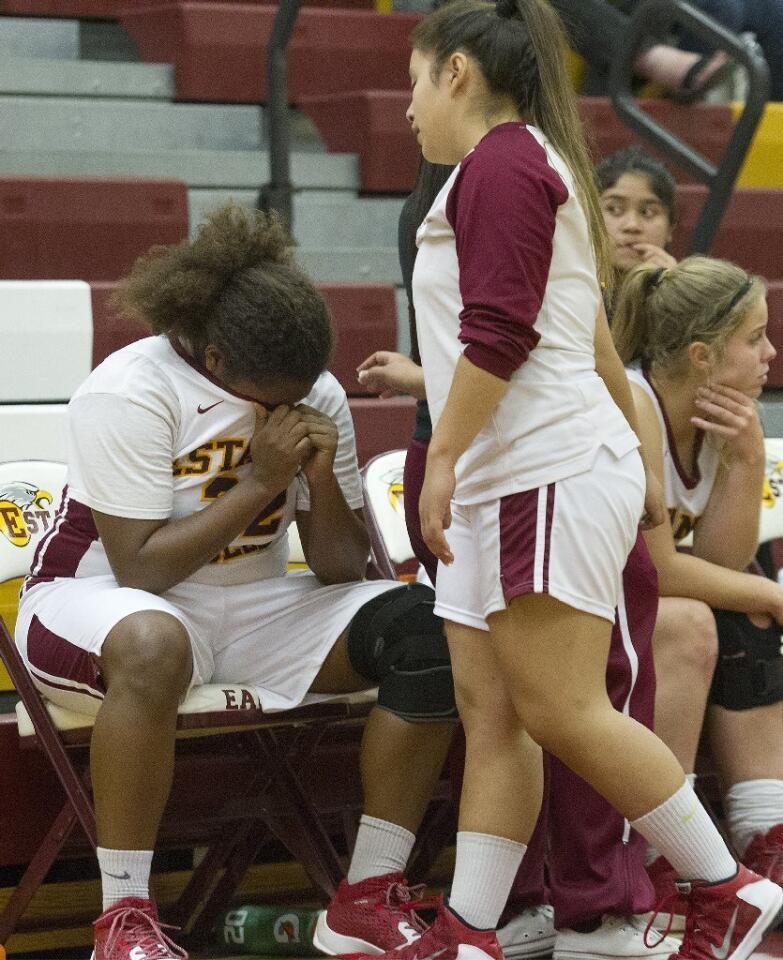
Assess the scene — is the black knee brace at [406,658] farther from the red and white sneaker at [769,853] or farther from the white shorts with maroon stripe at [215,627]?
the red and white sneaker at [769,853]

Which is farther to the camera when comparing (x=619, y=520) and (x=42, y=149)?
(x=42, y=149)

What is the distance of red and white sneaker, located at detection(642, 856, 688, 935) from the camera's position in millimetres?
2331

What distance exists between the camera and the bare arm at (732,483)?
2.65m

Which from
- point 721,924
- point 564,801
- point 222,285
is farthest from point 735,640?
point 222,285

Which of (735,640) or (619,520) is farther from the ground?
(619,520)

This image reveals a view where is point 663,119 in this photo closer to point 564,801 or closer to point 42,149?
point 42,149

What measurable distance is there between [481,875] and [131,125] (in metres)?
2.89

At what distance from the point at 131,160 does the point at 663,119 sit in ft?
5.21

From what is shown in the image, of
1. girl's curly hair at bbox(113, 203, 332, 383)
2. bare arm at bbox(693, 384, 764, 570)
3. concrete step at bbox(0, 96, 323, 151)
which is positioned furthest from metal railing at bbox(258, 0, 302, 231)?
bare arm at bbox(693, 384, 764, 570)

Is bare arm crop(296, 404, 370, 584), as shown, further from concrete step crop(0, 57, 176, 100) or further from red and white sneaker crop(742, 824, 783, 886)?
concrete step crop(0, 57, 176, 100)

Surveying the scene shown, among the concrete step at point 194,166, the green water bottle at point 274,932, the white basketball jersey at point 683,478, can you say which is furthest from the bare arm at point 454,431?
the concrete step at point 194,166

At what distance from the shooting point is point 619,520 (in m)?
2.07

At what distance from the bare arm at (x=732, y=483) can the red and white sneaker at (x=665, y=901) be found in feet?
1.65

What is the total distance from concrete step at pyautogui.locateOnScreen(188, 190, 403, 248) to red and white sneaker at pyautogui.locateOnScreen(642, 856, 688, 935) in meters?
2.22
